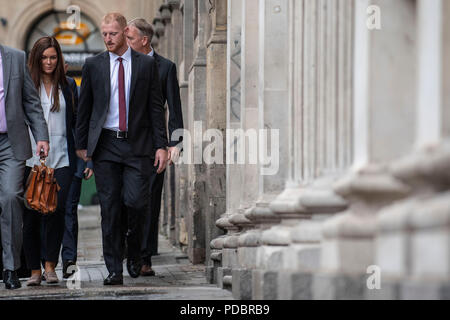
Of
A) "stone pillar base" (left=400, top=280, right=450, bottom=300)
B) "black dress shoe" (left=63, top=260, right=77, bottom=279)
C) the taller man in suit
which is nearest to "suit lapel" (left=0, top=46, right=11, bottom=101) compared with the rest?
the taller man in suit

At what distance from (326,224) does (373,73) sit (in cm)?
80

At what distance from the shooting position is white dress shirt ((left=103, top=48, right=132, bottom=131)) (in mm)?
10367

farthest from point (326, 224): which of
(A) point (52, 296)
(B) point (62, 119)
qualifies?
(B) point (62, 119)

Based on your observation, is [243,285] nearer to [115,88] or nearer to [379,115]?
[115,88]

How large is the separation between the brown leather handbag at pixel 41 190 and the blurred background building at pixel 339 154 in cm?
136

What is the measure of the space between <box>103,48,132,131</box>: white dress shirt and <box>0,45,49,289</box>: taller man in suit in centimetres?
52

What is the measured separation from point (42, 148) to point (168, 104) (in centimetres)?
195

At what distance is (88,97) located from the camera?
10.4 meters

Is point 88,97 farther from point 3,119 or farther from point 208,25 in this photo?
point 208,25

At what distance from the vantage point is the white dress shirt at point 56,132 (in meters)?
11.0

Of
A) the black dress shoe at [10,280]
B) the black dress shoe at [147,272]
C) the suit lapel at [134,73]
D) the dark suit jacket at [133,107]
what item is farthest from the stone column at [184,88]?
the black dress shoe at [10,280]

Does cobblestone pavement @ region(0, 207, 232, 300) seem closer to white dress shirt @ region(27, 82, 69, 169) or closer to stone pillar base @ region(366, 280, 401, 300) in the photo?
white dress shirt @ region(27, 82, 69, 169)

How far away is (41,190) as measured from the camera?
10.2 metres

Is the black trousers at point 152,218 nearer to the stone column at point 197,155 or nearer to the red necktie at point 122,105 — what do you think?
the stone column at point 197,155
